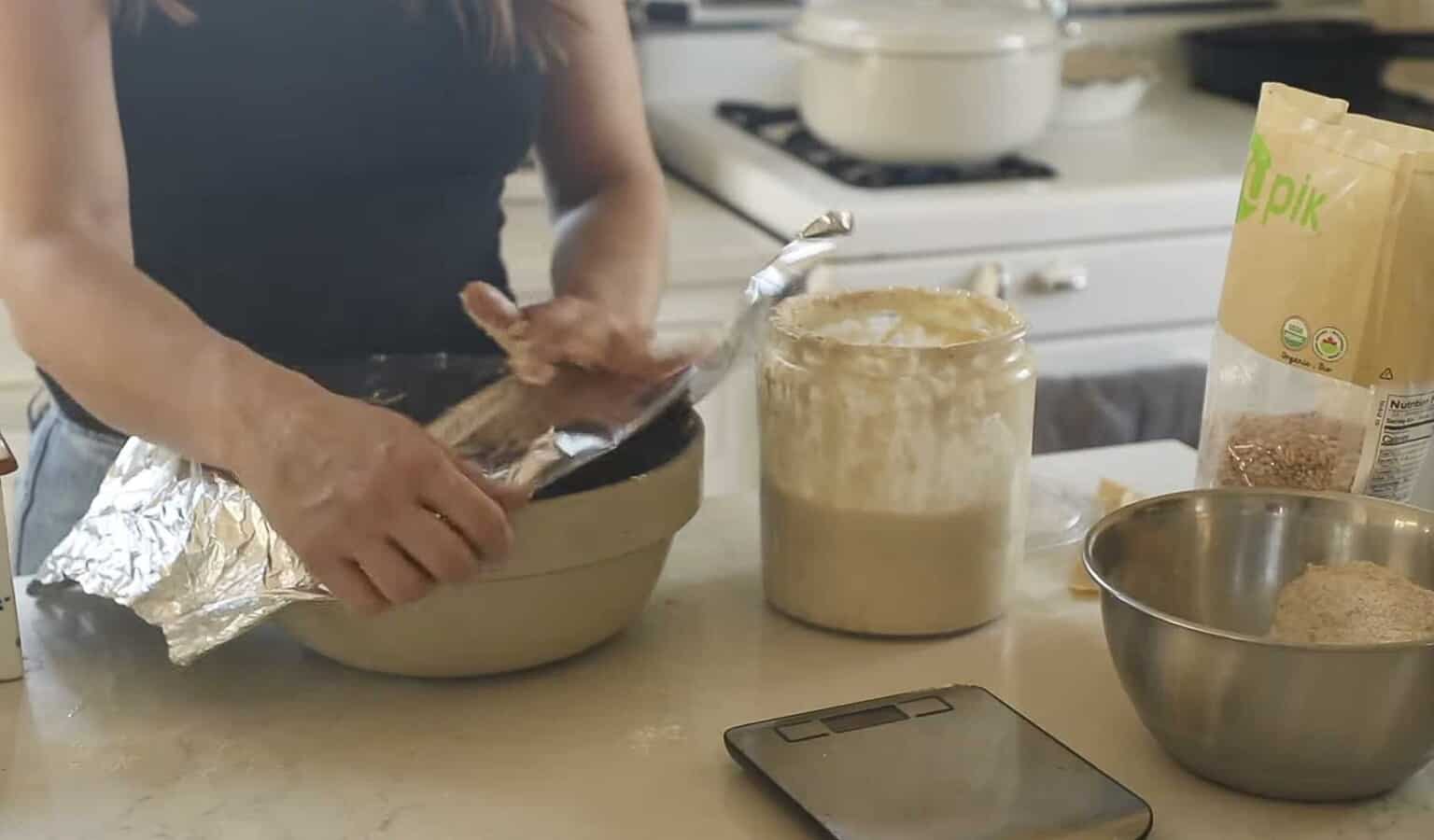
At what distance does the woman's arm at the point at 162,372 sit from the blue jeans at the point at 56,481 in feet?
0.73

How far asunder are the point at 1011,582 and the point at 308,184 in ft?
1.83

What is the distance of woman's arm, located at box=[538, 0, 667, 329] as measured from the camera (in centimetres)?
116

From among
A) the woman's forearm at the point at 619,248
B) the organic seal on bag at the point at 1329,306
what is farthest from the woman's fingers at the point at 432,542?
the organic seal on bag at the point at 1329,306

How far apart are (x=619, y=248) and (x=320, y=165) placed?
214mm

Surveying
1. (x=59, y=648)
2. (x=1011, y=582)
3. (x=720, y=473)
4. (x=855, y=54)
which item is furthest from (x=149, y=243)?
(x=855, y=54)

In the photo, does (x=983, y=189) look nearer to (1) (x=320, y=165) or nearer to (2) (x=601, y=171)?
(2) (x=601, y=171)

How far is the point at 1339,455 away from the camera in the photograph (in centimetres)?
89

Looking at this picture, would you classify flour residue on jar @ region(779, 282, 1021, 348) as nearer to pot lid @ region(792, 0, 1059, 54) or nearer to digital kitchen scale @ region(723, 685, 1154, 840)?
digital kitchen scale @ region(723, 685, 1154, 840)

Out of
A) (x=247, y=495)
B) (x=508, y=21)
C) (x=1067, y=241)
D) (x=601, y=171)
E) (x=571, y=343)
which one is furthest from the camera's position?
(x=1067, y=241)

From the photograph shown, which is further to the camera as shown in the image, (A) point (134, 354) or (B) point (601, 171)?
(B) point (601, 171)

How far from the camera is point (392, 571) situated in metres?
0.79

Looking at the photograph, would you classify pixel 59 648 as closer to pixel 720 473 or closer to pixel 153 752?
pixel 153 752

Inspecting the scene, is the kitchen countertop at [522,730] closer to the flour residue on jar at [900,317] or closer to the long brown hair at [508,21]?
the flour residue on jar at [900,317]

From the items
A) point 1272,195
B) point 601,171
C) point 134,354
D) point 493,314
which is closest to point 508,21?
point 601,171
